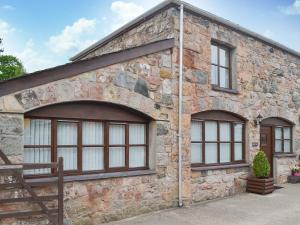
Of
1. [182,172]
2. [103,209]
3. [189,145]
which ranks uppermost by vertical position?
[189,145]

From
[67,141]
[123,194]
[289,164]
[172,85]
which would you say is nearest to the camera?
[67,141]

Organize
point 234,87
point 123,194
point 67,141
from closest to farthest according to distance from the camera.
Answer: point 67,141 < point 123,194 < point 234,87

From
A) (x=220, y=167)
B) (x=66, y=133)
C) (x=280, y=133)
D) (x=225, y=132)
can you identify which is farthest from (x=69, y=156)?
(x=280, y=133)

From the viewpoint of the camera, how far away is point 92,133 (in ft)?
20.1

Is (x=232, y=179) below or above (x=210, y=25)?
below

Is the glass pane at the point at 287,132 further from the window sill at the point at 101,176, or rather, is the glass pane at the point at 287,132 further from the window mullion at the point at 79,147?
the window mullion at the point at 79,147

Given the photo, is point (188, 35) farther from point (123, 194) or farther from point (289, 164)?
point (289, 164)

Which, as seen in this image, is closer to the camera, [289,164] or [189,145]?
[189,145]

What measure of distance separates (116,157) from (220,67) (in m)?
4.17

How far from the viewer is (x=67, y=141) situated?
5805 millimetres

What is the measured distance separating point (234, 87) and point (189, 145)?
2.62m

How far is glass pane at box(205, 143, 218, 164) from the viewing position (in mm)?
8261

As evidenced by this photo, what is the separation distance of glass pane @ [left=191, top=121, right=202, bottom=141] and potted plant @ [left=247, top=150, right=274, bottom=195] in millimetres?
2131

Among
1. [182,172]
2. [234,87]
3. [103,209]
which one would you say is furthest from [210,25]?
[103,209]
